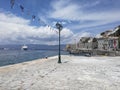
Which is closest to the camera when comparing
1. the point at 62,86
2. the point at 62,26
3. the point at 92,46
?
the point at 62,86

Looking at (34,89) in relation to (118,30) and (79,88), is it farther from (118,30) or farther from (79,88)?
(118,30)

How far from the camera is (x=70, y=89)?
475 inches

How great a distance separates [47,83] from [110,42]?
9701 cm

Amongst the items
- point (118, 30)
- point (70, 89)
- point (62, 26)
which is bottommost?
point (70, 89)

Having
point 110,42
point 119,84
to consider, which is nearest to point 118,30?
point 110,42

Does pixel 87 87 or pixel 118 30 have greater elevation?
pixel 118 30

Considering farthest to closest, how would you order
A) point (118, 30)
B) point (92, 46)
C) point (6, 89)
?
point (92, 46)
point (118, 30)
point (6, 89)

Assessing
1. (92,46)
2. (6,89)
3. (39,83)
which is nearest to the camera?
(6,89)

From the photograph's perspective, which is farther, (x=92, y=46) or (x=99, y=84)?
(x=92, y=46)

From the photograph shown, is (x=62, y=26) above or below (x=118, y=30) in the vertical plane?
below

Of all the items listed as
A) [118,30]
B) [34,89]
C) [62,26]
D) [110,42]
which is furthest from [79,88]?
[118,30]

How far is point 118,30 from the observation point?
118875 mm

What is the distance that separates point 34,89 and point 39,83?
1685 millimetres

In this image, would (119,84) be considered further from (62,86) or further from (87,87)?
(62,86)
